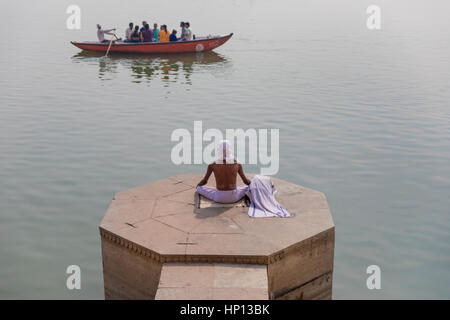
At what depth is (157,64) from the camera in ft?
88.0

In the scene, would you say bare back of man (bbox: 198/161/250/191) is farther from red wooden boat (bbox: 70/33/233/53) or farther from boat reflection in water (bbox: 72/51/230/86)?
red wooden boat (bbox: 70/33/233/53)

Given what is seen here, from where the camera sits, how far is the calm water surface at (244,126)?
29.6ft

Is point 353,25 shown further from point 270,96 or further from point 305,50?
point 270,96

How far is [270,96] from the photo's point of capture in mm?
19828

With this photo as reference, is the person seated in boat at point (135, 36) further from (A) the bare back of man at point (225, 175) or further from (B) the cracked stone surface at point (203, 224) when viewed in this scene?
(A) the bare back of man at point (225, 175)

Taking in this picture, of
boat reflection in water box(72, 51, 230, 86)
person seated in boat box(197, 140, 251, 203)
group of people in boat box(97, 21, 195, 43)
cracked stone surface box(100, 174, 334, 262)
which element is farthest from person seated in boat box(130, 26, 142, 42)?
person seated in boat box(197, 140, 251, 203)

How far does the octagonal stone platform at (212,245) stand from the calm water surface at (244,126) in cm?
149

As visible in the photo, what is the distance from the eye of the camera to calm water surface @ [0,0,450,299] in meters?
9.01

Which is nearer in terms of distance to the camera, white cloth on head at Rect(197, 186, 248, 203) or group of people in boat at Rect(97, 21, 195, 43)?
white cloth on head at Rect(197, 186, 248, 203)

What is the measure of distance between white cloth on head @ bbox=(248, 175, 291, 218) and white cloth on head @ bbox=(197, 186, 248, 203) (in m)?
0.18

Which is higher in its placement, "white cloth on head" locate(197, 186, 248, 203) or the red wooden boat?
the red wooden boat

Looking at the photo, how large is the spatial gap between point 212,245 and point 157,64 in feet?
70.3

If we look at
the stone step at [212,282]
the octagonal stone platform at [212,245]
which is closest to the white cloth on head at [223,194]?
the octagonal stone platform at [212,245]

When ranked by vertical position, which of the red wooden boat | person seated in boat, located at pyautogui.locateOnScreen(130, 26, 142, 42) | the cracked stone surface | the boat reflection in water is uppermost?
person seated in boat, located at pyautogui.locateOnScreen(130, 26, 142, 42)
